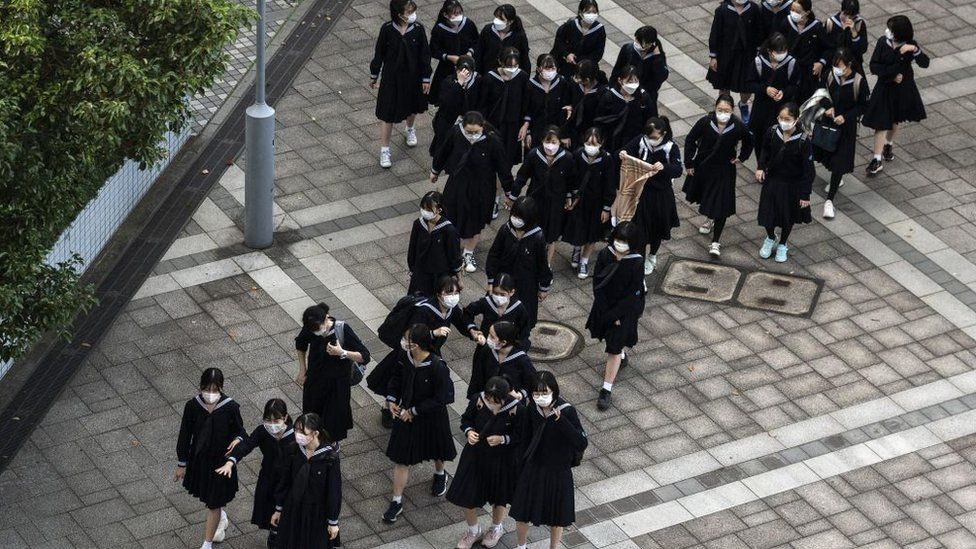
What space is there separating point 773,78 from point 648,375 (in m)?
4.05

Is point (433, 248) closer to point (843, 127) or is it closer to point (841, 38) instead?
point (843, 127)

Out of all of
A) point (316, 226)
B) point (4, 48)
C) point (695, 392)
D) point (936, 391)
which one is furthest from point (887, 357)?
point (4, 48)

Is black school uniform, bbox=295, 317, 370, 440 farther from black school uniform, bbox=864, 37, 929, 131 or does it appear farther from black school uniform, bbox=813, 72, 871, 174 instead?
black school uniform, bbox=864, 37, 929, 131

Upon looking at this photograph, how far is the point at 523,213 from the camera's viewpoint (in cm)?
1479

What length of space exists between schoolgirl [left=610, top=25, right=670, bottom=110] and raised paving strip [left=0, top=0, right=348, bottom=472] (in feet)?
13.7

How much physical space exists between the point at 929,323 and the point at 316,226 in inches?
239

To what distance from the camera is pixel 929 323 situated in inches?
648

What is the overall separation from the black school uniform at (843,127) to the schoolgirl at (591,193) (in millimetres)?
2591

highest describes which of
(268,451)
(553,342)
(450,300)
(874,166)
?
(450,300)

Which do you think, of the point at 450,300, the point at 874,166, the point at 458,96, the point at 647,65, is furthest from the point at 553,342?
the point at 874,166

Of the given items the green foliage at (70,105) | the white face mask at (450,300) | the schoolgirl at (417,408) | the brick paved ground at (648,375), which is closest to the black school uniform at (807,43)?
the brick paved ground at (648,375)

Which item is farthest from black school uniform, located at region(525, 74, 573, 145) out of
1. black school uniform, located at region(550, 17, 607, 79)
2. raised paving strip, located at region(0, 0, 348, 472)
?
raised paving strip, located at region(0, 0, 348, 472)

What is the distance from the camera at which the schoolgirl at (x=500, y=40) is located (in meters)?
17.7

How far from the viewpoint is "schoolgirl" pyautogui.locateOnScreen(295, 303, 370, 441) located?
1338cm
